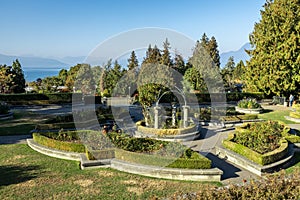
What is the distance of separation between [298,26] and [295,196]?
23.5 m

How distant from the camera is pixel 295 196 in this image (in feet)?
20.2

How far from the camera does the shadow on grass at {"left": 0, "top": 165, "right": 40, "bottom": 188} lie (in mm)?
8758

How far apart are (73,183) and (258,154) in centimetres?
653

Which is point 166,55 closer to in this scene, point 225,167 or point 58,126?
point 58,126

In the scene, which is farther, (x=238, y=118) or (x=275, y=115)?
(x=275, y=115)

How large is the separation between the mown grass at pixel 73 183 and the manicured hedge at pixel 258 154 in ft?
7.47

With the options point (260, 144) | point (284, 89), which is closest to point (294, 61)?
point (284, 89)

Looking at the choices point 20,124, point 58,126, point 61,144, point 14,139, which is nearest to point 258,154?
point 61,144

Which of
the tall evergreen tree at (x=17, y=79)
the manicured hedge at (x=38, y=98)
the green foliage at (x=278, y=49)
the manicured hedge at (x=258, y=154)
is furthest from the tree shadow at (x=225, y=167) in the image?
the tall evergreen tree at (x=17, y=79)

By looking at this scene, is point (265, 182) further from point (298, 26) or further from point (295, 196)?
point (298, 26)

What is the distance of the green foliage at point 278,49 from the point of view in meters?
25.9

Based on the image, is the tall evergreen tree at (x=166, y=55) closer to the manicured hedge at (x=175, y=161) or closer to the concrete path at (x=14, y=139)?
the concrete path at (x=14, y=139)

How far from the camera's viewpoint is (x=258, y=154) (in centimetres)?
998

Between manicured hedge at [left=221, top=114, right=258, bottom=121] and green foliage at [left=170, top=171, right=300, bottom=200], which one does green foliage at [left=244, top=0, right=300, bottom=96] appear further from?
green foliage at [left=170, top=171, right=300, bottom=200]
